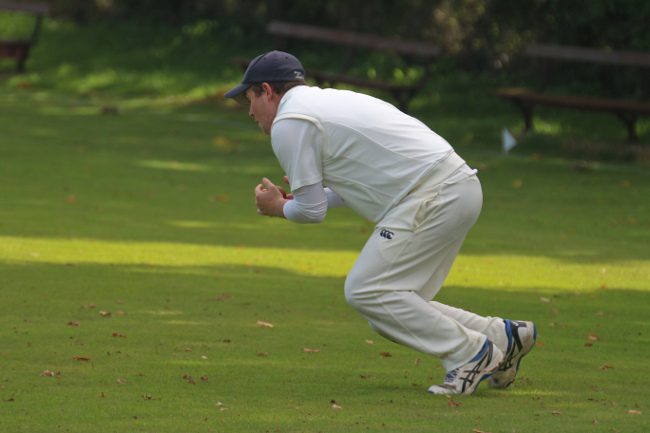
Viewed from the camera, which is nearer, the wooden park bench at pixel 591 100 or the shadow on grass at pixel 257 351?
the shadow on grass at pixel 257 351

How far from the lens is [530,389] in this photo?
7.00 meters

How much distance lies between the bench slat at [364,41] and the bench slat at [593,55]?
2.46 m

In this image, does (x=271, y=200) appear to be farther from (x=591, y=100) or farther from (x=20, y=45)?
(x=20, y=45)

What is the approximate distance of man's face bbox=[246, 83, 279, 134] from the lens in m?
6.65

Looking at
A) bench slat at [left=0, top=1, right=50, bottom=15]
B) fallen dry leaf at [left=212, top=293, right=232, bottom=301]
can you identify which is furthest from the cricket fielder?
bench slat at [left=0, top=1, right=50, bottom=15]

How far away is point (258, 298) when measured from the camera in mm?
10000

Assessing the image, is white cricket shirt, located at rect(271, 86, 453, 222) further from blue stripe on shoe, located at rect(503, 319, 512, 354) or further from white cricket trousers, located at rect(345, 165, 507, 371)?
blue stripe on shoe, located at rect(503, 319, 512, 354)

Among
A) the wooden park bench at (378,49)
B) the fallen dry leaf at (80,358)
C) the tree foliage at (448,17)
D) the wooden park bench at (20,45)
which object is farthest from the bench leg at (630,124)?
the wooden park bench at (20,45)

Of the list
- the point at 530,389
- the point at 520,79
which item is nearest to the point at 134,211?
the point at 530,389

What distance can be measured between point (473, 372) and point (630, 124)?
1458 cm

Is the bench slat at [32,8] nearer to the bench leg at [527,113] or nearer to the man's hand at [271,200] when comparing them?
the bench leg at [527,113]

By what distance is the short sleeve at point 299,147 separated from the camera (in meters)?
6.43

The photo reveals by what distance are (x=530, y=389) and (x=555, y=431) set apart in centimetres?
115

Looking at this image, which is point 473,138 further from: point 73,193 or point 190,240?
point 190,240
